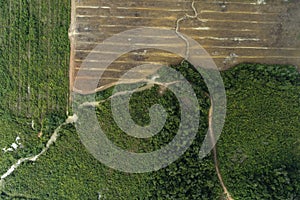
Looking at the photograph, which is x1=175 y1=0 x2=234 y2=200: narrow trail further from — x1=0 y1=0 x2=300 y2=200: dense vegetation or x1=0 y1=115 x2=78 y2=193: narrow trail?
x1=0 y1=115 x2=78 y2=193: narrow trail

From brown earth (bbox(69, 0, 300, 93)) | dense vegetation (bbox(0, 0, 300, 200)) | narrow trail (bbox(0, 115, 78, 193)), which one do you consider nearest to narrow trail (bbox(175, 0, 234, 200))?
brown earth (bbox(69, 0, 300, 93))

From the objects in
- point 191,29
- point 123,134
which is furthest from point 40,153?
point 191,29

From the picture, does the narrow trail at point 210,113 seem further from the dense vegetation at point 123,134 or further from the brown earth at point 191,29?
the dense vegetation at point 123,134

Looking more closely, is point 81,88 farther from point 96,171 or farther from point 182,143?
point 182,143

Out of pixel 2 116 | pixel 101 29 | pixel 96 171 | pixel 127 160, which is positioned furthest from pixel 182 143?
pixel 2 116

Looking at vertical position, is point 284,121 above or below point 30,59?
below

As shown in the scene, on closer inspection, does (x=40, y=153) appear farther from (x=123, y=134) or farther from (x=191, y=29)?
(x=191, y=29)
